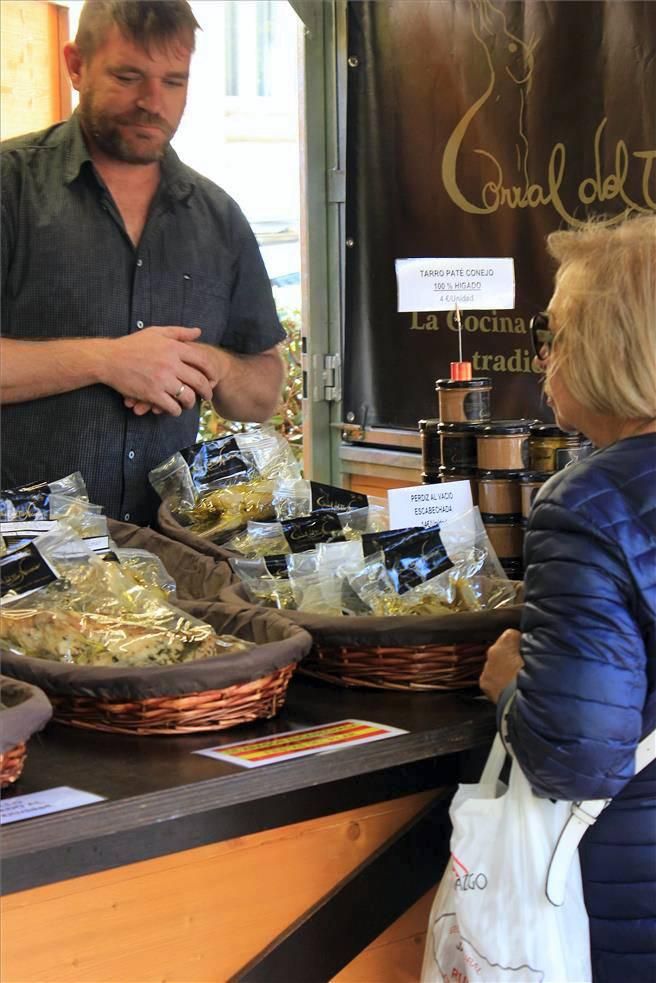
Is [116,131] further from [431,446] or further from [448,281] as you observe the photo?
[431,446]

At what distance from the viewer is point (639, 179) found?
320 centimetres

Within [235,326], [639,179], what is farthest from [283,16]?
[235,326]

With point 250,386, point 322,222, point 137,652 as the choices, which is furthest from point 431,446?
point 322,222

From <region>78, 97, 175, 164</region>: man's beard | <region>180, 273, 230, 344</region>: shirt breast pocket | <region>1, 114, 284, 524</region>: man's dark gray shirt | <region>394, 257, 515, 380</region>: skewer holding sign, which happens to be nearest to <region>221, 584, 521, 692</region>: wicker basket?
<region>394, 257, 515, 380</region>: skewer holding sign

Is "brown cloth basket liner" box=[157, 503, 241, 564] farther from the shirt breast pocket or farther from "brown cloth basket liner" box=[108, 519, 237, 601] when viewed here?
the shirt breast pocket

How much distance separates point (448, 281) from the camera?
2.00 meters

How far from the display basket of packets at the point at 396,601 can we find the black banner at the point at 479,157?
172 centimetres

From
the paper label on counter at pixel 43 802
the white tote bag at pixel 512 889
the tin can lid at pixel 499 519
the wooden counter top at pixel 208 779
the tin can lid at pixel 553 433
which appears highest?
the tin can lid at pixel 553 433

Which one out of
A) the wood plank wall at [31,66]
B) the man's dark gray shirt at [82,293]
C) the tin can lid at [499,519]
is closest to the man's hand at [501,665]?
the tin can lid at [499,519]

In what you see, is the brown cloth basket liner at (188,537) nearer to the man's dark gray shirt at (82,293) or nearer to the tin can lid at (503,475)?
the man's dark gray shirt at (82,293)

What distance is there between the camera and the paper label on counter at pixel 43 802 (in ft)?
3.56

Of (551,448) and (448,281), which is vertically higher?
(448,281)

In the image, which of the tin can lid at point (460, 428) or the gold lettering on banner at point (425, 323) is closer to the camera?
the tin can lid at point (460, 428)

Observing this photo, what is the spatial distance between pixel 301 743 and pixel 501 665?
0.26 metres
